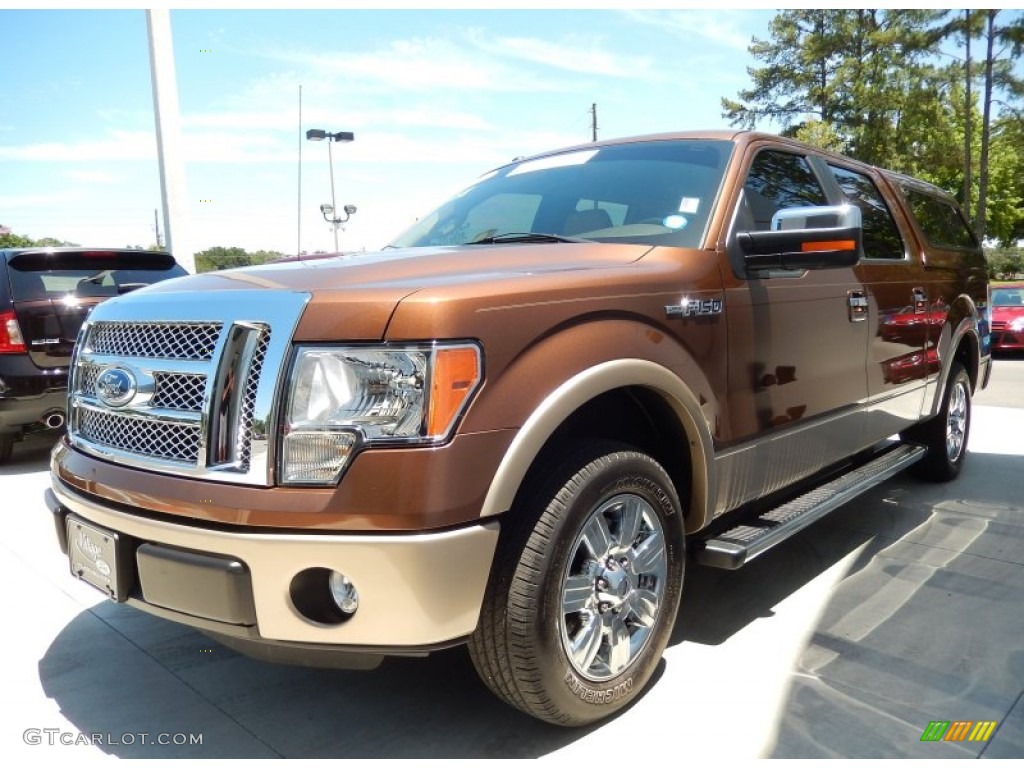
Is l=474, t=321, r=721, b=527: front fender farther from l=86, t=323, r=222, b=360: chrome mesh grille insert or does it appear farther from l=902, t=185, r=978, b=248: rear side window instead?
l=902, t=185, r=978, b=248: rear side window

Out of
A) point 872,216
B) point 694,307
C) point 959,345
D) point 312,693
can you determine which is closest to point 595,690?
point 312,693

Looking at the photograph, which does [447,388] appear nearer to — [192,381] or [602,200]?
[192,381]

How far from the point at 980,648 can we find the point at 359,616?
7.60 ft

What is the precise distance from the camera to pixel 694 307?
258cm

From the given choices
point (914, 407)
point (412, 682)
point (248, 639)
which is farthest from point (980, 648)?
point (248, 639)

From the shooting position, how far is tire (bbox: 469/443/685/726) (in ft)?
6.61

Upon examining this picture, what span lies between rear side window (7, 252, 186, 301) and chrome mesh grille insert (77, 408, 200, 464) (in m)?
3.45

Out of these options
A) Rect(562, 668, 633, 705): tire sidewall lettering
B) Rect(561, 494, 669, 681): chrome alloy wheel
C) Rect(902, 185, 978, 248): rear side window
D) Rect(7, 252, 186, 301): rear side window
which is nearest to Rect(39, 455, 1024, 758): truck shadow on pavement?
Rect(562, 668, 633, 705): tire sidewall lettering

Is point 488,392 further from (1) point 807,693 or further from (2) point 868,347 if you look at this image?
(2) point 868,347

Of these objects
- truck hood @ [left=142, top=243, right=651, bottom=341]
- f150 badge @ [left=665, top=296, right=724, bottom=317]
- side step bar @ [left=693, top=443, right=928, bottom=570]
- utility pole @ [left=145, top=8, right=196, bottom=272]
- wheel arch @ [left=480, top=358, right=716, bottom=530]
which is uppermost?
utility pole @ [left=145, top=8, right=196, bottom=272]

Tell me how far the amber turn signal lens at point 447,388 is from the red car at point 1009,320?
15.0m

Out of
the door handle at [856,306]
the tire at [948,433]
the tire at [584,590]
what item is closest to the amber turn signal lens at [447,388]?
the tire at [584,590]

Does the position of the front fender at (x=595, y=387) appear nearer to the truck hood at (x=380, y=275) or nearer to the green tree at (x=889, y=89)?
the truck hood at (x=380, y=275)

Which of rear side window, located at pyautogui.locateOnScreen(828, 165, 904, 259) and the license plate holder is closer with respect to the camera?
the license plate holder
